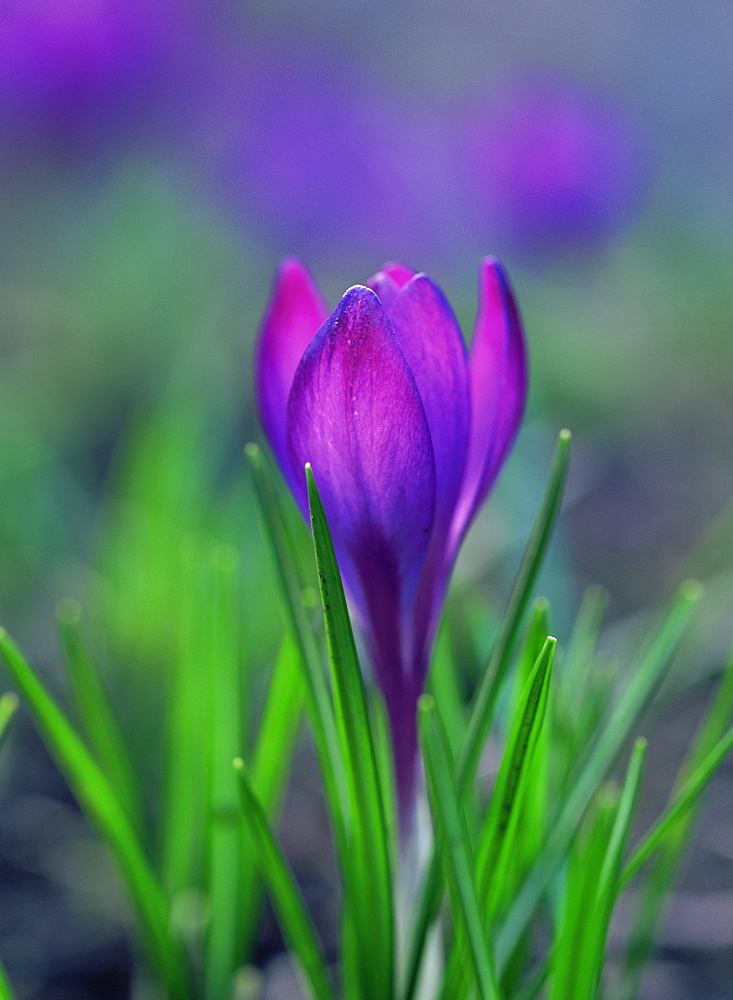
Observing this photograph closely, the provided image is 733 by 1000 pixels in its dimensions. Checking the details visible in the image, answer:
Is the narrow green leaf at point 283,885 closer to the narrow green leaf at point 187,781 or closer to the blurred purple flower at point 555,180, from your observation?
the narrow green leaf at point 187,781

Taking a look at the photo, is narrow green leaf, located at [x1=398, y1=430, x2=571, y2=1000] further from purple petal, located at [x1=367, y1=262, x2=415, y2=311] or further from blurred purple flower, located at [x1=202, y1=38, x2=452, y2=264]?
blurred purple flower, located at [x1=202, y1=38, x2=452, y2=264]

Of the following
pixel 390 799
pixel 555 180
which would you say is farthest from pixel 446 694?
pixel 555 180

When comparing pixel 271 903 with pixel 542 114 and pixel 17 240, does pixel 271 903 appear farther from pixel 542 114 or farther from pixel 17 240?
pixel 17 240

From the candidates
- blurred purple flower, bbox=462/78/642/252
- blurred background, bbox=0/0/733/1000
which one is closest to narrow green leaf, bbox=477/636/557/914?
blurred background, bbox=0/0/733/1000

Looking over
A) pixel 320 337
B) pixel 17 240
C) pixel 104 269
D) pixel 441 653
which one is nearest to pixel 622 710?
pixel 441 653

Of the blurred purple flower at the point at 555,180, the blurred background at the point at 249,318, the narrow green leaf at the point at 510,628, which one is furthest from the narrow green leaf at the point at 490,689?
the blurred purple flower at the point at 555,180

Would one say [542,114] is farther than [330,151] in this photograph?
No
